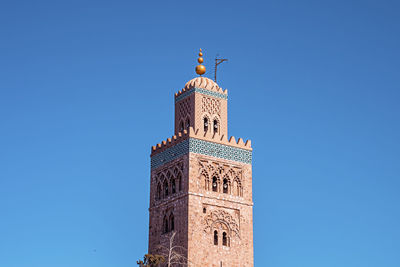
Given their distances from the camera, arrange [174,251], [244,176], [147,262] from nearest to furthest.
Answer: [147,262], [174,251], [244,176]

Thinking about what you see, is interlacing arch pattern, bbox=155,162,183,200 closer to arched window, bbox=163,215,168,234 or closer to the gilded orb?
arched window, bbox=163,215,168,234

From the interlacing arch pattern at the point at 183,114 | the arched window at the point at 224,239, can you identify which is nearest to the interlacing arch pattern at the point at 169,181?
the interlacing arch pattern at the point at 183,114

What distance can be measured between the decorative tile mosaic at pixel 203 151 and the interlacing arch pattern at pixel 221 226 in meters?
2.85

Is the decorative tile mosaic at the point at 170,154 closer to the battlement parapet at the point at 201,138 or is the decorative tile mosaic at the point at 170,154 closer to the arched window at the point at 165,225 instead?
the battlement parapet at the point at 201,138

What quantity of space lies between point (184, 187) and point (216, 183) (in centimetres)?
180

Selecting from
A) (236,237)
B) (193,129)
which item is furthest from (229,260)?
(193,129)

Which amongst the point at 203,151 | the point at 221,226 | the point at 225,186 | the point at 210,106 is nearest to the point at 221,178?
the point at 225,186

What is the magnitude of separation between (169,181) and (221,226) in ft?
11.2

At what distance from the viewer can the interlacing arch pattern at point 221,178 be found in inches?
1576

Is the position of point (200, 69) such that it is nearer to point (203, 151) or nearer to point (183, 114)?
point (183, 114)

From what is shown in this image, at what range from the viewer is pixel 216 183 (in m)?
40.5

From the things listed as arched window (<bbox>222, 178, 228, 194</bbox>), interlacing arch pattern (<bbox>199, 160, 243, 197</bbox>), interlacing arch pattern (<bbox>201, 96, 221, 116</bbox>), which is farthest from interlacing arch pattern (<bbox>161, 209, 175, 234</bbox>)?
interlacing arch pattern (<bbox>201, 96, 221, 116</bbox>)

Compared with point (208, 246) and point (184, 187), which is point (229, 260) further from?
point (184, 187)

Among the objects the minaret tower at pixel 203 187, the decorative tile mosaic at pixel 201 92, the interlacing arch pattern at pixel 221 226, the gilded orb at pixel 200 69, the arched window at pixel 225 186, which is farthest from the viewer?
the gilded orb at pixel 200 69
